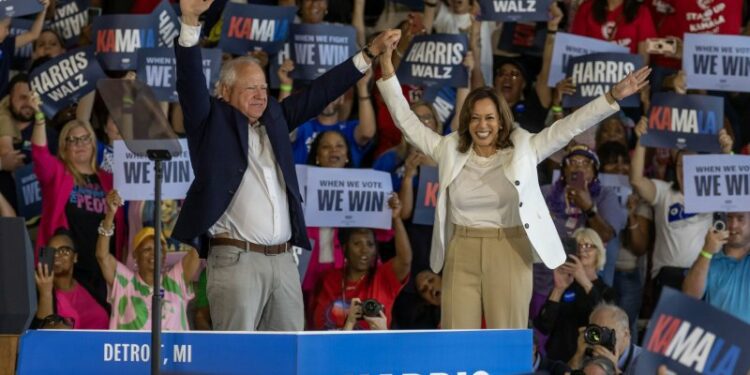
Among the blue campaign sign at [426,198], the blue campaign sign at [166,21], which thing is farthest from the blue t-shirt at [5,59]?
the blue campaign sign at [426,198]

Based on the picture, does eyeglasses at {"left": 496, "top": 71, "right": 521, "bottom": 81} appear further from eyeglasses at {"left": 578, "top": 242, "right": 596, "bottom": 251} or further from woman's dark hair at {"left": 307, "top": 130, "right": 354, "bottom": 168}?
eyeglasses at {"left": 578, "top": 242, "right": 596, "bottom": 251}

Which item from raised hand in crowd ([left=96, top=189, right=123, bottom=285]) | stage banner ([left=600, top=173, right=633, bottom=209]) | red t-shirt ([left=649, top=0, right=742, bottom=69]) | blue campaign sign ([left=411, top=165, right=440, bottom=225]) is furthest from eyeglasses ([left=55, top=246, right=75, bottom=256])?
red t-shirt ([left=649, top=0, right=742, bottom=69])

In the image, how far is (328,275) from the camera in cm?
791

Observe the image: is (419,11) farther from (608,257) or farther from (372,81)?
(608,257)

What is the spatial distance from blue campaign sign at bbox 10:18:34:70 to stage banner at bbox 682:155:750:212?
4118mm

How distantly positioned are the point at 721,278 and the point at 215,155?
3355mm

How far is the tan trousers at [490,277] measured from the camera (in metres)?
5.93

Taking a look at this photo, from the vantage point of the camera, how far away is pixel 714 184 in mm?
7977

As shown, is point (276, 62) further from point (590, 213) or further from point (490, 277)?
point (490, 277)

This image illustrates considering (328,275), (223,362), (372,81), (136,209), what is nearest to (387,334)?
(223,362)

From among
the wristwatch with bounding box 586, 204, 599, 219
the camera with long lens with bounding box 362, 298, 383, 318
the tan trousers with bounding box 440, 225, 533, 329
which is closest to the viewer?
the tan trousers with bounding box 440, 225, 533, 329

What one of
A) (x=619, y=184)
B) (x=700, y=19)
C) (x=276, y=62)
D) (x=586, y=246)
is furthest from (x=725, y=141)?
(x=276, y=62)

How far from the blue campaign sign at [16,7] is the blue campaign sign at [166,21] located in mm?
823

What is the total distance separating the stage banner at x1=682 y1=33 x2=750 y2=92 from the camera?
851 cm
